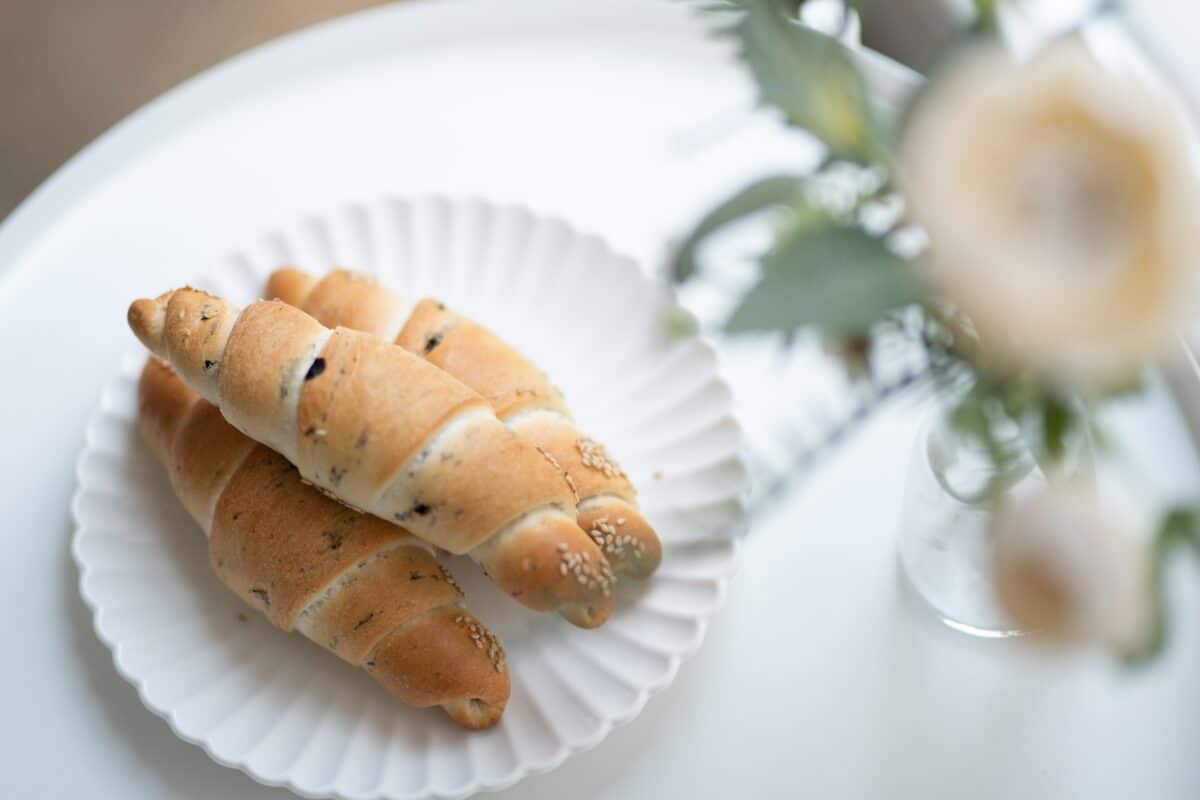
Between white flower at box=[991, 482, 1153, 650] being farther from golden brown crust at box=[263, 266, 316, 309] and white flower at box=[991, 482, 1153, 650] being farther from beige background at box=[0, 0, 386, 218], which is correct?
Answer: beige background at box=[0, 0, 386, 218]

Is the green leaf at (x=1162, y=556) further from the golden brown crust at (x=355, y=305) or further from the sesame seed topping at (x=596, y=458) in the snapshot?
the golden brown crust at (x=355, y=305)

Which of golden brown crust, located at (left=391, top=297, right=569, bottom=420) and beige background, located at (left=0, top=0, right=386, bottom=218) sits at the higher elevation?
beige background, located at (left=0, top=0, right=386, bottom=218)

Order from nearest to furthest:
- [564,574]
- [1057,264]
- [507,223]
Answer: [1057,264] < [564,574] < [507,223]

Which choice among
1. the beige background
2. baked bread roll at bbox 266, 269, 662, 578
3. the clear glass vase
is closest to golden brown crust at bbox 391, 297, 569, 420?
baked bread roll at bbox 266, 269, 662, 578

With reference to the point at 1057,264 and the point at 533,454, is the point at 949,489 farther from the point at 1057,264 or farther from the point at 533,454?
the point at 1057,264

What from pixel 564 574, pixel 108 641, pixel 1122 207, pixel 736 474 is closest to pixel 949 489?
pixel 736 474

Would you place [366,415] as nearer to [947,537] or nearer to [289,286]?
[289,286]

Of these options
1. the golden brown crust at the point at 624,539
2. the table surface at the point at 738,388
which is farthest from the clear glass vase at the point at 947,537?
the golden brown crust at the point at 624,539
